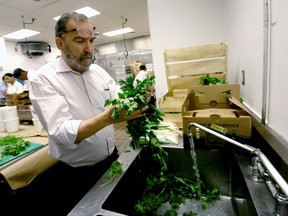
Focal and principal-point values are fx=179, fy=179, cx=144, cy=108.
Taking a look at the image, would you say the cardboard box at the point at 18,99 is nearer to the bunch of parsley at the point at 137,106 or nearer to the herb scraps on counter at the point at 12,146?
the herb scraps on counter at the point at 12,146

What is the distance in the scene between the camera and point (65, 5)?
3.69 metres

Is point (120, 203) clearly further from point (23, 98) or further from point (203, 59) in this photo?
point (23, 98)

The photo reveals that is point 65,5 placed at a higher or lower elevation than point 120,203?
higher

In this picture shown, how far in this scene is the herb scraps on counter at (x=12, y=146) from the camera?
1.53 meters

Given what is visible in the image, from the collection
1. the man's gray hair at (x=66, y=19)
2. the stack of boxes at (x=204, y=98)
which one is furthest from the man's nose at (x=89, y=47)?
the stack of boxes at (x=204, y=98)

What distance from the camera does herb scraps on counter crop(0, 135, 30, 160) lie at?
1.53 metres

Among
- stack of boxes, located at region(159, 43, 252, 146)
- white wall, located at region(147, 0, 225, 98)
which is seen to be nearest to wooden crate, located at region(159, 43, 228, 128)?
stack of boxes, located at region(159, 43, 252, 146)

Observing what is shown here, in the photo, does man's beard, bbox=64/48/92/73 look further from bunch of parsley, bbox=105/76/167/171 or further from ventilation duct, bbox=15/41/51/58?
ventilation duct, bbox=15/41/51/58

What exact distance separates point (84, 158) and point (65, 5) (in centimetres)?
366

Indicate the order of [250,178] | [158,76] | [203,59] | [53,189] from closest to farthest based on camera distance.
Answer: [250,178]
[53,189]
[203,59]
[158,76]

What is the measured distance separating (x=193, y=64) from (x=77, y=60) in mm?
1284

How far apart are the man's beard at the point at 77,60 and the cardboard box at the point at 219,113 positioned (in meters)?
0.74

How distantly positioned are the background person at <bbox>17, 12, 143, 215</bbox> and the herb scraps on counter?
383mm

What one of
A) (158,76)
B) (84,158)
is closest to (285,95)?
(84,158)
